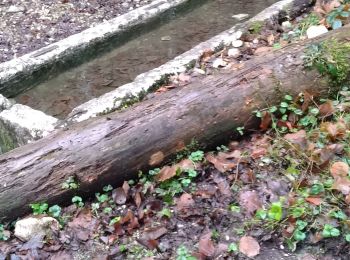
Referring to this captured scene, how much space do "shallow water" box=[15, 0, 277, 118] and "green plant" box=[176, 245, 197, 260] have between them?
2.00 m

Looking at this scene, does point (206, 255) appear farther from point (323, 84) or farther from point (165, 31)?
point (165, 31)

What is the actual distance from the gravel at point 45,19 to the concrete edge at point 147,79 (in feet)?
5.43

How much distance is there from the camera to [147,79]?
374 cm

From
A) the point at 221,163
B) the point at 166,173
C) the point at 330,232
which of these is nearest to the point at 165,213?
the point at 166,173

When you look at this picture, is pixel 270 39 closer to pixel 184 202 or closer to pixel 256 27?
pixel 256 27

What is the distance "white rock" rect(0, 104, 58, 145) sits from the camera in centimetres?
333

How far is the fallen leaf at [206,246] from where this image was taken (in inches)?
91.9

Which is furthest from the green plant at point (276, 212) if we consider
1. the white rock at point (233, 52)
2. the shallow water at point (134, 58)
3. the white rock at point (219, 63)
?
the shallow water at point (134, 58)

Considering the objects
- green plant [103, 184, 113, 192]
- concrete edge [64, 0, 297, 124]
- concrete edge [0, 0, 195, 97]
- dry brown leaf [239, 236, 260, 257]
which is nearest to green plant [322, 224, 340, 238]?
dry brown leaf [239, 236, 260, 257]

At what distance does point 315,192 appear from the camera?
2.48m

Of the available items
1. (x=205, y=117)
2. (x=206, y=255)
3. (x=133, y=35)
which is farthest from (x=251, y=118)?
(x=133, y=35)

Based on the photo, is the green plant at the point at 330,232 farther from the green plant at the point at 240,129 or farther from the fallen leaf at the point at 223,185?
the green plant at the point at 240,129

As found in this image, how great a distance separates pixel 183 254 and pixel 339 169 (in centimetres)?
90

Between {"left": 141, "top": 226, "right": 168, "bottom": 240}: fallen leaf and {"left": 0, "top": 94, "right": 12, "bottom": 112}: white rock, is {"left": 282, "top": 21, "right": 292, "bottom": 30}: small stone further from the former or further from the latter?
{"left": 141, "top": 226, "right": 168, "bottom": 240}: fallen leaf
